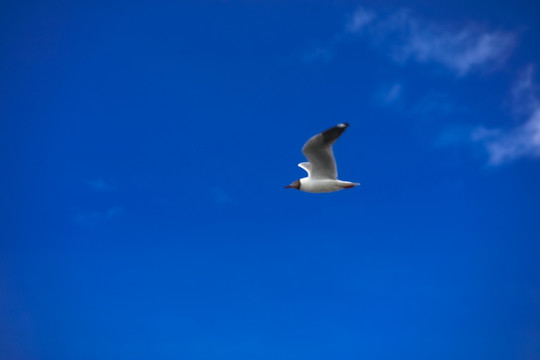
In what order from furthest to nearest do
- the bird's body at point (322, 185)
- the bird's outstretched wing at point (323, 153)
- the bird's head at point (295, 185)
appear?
the bird's head at point (295, 185)
the bird's body at point (322, 185)
the bird's outstretched wing at point (323, 153)

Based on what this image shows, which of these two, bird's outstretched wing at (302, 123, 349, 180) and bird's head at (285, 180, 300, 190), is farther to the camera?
Result: bird's head at (285, 180, 300, 190)

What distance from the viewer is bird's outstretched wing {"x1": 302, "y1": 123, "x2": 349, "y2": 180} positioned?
26.3 feet

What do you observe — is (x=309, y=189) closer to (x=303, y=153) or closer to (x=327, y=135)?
(x=303, y=153)

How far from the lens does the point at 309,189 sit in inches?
373

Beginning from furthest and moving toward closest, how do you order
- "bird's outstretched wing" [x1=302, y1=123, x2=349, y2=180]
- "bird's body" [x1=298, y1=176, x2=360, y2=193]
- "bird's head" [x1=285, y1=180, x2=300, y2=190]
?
"bird's head" [x1=285, y1=180, x2=300, y2=190], "bird's body" [x1=298, y1=176, x2=360, y2=193], "bird's outstretched wing" [x1=302, y1=123, x2=349, y2=180]

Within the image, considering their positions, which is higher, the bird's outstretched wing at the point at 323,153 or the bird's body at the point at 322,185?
the bird's outstretched wing at the point at 323,153

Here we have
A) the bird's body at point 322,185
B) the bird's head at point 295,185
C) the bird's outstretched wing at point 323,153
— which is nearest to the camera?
the bird's outstretched wing at point 323,153

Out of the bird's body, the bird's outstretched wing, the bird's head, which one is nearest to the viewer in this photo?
the bird's outstretched wing

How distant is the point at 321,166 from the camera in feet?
29.1

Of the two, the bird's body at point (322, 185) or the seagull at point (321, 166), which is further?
the bird's body at point (322, 185)

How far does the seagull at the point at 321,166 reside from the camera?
8125 millimetres

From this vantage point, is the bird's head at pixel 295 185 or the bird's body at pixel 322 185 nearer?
the bird's body at pixel 322 185

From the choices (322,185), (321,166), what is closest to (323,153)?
(321,166)

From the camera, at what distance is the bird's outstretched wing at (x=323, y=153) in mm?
8031
